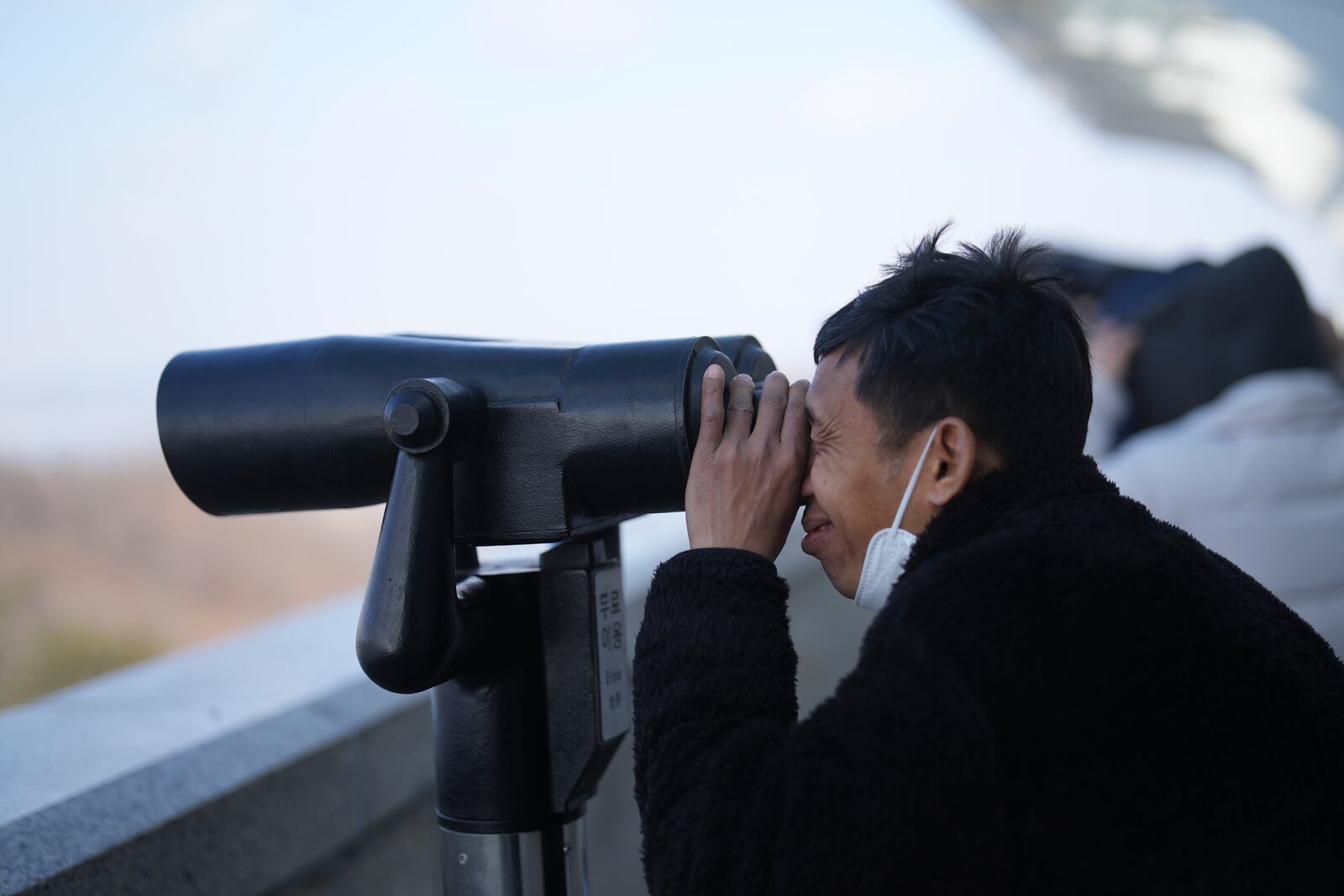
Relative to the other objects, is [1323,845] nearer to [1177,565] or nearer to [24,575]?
[1177,565]

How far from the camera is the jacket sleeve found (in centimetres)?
108

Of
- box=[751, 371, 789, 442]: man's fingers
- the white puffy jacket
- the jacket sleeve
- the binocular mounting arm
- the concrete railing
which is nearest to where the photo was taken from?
the jacket sleeve

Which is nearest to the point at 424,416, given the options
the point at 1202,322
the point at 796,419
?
the point at 796,419

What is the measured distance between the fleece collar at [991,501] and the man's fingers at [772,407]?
0.20 meters

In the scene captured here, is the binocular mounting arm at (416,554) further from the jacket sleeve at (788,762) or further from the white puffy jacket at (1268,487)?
the white puffy jacket at (1268,487)

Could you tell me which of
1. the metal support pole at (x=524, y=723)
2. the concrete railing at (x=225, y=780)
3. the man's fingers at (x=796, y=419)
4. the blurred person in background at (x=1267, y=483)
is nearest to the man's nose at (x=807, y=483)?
the man's fingers at (x=796, y=419)

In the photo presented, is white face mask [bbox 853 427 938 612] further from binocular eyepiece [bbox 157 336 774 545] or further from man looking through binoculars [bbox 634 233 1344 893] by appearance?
binocular eyepiece [bbox 157 336 774 545]

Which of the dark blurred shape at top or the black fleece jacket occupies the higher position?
the dark blurred shape at top

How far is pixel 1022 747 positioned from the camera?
1.11m

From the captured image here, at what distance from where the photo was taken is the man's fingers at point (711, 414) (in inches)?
53.4

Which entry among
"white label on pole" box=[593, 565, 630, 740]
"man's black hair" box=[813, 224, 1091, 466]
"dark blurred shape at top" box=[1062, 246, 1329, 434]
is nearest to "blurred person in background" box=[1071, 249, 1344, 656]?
"dark blurred shape at top" box=[1062, 246, 1329, 434]

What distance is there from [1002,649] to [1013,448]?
0.29m

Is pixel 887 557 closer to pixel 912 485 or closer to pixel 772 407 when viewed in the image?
pixel 912 485

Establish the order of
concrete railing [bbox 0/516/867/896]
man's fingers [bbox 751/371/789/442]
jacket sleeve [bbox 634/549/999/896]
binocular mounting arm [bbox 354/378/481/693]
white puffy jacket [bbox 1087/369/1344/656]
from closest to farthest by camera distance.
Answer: jacket sleeve [bbox 634/549/999/896] < binocular mounting arm [bbox 354/378/481/693] < man's fingers [bbox 751/371/789/442] < concrete railing [bbox 0/516/867/896] < white puffy jacket [bbox 1087/369/1344/656]
